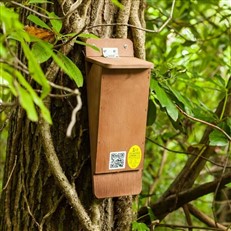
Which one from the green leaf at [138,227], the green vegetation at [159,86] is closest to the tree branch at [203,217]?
the green vegetation at [159,86]

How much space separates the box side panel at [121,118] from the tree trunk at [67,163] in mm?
79

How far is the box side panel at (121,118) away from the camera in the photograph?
1.03 metres

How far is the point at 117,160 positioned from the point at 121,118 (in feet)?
0.32

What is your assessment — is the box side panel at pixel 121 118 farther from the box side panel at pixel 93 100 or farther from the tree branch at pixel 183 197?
the tree branch at pixel 183 197

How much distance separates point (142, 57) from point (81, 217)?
0.41 m

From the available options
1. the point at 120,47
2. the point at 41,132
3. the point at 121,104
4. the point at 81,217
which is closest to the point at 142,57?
the point at 120,47

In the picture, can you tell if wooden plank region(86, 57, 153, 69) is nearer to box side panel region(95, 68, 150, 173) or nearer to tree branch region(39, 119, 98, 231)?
box side panel region(95, 68, 150, 173)

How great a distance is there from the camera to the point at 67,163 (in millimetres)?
1129

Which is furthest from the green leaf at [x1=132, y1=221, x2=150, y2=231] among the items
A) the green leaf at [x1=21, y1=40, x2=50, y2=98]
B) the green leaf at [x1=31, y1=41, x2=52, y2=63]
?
the green leaf at [x1=21, y1=40, x2=50, y2=98]

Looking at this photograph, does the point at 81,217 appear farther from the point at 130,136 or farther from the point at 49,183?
the point at 130,136

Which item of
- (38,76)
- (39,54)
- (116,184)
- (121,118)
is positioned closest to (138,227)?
(116,184)

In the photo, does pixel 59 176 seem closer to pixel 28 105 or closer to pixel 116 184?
pixel 116 184

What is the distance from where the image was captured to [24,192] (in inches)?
46.2

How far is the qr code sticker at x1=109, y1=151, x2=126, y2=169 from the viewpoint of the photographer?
1.08m
